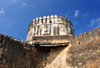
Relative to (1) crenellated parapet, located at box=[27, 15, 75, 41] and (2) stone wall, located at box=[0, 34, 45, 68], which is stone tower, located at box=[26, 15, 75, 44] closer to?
(1) crenellated parapet, located at box=[27, 15, 75, 41]

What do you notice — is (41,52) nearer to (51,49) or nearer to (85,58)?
(51,49)

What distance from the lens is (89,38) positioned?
9250 mm

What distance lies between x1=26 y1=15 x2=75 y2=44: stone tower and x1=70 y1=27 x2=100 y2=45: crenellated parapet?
437 cm

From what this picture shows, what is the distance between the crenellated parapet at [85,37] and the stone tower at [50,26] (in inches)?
172

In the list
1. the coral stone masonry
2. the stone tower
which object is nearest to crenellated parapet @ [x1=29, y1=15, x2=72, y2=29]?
the stone tower

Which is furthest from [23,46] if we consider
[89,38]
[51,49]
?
[89,38]

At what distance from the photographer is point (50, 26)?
15.2 m

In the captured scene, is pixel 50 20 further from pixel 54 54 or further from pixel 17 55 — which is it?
pixel 17 55

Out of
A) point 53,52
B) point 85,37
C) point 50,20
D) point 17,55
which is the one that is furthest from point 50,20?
point 17,55

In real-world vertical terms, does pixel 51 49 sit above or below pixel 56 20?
below

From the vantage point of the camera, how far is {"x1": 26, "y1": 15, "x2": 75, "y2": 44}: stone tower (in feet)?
48.3

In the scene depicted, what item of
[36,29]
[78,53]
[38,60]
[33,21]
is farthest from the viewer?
[33,21]

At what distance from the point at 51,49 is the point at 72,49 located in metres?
2.28

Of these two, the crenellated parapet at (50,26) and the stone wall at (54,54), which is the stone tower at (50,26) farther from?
the stone wall at (54,54)
